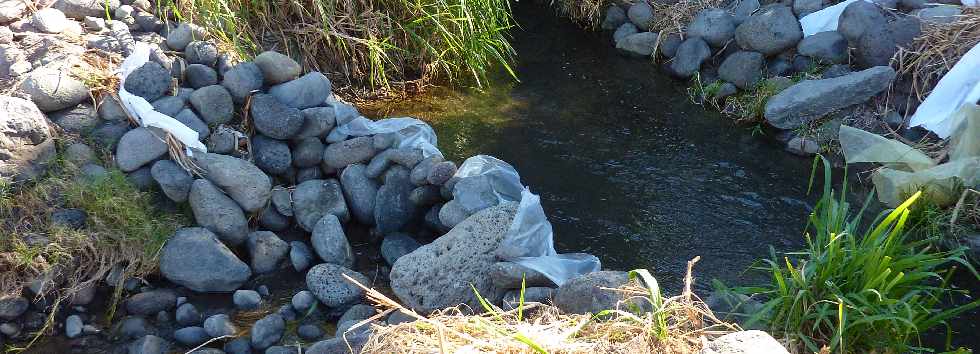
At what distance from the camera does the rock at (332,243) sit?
397cm

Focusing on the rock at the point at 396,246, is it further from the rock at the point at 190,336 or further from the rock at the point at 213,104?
the rock at the point at 213,104

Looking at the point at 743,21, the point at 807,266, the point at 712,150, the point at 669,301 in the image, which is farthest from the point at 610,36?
the point at 669,301

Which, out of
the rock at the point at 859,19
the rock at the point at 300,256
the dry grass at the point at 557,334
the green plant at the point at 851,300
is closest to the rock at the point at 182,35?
the rock at the point at 300,256

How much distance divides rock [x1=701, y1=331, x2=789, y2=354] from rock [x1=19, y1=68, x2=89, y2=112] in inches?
120

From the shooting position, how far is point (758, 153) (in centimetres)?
514

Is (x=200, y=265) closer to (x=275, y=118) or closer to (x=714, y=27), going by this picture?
(x=275, y=118)

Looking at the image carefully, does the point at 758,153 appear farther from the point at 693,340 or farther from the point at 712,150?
the point at 693,340

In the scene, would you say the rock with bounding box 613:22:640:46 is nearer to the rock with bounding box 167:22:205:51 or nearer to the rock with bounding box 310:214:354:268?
the rock with bounding box 167:22:205:51

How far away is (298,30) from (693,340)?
3.45 meters

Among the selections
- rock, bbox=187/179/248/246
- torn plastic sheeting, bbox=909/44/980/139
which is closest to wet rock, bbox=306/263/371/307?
rock, bbox=187/179/248/246

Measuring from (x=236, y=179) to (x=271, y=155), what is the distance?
30cm

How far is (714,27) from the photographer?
20.1 ft

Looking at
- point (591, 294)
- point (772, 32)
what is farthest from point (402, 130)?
point (772, 32)

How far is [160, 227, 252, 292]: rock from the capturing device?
12.4 feet
